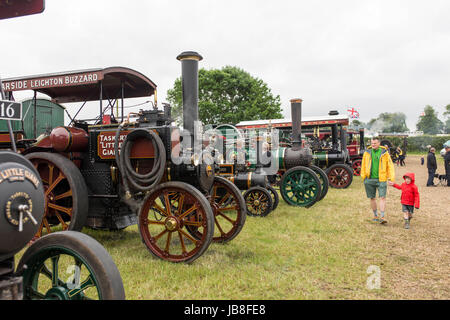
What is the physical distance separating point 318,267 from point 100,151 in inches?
103

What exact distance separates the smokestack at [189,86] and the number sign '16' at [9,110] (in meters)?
2.10

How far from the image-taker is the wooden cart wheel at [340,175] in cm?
1002

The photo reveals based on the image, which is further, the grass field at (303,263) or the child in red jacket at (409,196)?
the child in red jacket at (409,196)

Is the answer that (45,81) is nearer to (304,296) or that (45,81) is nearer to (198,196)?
(198,196)

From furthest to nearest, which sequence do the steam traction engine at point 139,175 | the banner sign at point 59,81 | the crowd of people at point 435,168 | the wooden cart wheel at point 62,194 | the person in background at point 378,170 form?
1. the crowd of people at point 435,168
2. the person in background at point 378,170
3. the banner sign at point 59,81
4. the wooden cart wheel at point 62,194
5. the steam traction engine at point 139,175

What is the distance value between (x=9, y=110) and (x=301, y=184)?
571 cm

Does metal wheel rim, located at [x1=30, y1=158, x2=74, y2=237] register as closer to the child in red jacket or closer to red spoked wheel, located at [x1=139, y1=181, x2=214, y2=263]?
red spoked wheel, located at [x1=139, y1=181, x2=214, y2=263]

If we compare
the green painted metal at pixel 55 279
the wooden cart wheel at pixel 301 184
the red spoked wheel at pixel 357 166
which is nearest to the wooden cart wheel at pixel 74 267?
the green painted metal at pixel 55 279

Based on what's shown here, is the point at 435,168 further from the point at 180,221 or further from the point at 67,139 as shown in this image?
the point at 67,139

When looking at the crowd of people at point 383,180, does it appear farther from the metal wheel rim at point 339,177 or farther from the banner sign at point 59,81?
the metal wheel rim at point 339,177

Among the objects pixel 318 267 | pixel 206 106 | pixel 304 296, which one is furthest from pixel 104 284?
pixel 206 106

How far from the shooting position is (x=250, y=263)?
11.2 ft

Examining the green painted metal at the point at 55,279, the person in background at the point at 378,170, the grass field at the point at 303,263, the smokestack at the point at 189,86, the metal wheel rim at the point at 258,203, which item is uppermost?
the smokestack at the point at 189,86
